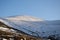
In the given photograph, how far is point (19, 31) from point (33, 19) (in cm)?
24

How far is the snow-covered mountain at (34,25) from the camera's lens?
2.04 m

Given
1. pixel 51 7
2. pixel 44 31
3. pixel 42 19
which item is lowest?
pixel 44 31

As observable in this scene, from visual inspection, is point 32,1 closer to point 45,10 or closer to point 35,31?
point 45,10

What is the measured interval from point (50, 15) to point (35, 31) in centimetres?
29

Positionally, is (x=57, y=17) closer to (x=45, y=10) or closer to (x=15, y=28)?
(x=45, y=10)

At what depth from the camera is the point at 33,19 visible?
2.08 metres

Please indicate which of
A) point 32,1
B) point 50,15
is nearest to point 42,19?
point 50,15

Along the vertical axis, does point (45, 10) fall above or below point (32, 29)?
above

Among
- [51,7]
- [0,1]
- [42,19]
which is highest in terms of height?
[0,1]

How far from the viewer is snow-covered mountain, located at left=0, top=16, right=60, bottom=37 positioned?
204 cm

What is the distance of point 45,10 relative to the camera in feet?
7.04

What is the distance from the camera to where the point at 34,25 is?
82.4 inches

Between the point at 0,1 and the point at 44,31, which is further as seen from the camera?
the point at 0,1

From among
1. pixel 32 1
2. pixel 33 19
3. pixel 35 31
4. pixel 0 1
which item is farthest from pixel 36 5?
pixel 0 1
